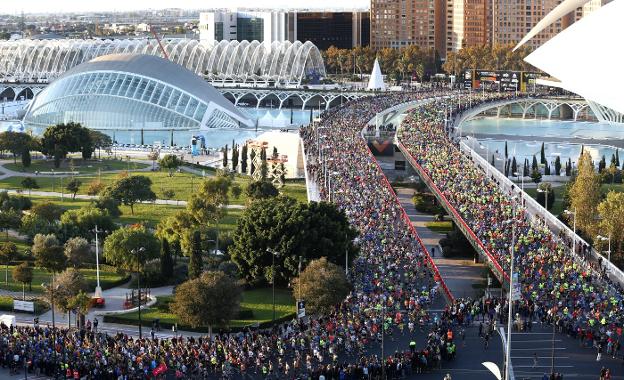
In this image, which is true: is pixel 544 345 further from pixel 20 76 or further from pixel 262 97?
pixel 20 76

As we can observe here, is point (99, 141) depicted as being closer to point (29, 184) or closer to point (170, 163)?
point (170, 163)

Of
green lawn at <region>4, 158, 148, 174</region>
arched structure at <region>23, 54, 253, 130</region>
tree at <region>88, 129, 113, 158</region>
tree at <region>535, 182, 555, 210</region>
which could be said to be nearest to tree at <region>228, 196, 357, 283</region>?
tree at <region>535, 182, 555, 210</region>

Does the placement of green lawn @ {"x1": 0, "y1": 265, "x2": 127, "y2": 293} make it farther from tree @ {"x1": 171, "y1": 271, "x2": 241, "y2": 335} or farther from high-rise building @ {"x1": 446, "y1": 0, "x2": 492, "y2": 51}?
high-rise building @ {"x1": 446, "y1": 0, "x2": 492, "y2": 51}

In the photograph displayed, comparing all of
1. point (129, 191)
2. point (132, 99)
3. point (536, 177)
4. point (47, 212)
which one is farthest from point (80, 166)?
point (536, 177)

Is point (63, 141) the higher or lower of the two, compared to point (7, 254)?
higher

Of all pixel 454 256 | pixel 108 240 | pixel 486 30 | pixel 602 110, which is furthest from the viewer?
pixel 486 30

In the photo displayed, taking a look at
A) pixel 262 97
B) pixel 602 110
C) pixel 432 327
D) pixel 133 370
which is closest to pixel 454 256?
pixel 432 327

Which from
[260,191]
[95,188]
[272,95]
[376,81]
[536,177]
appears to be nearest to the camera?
[260,191]
